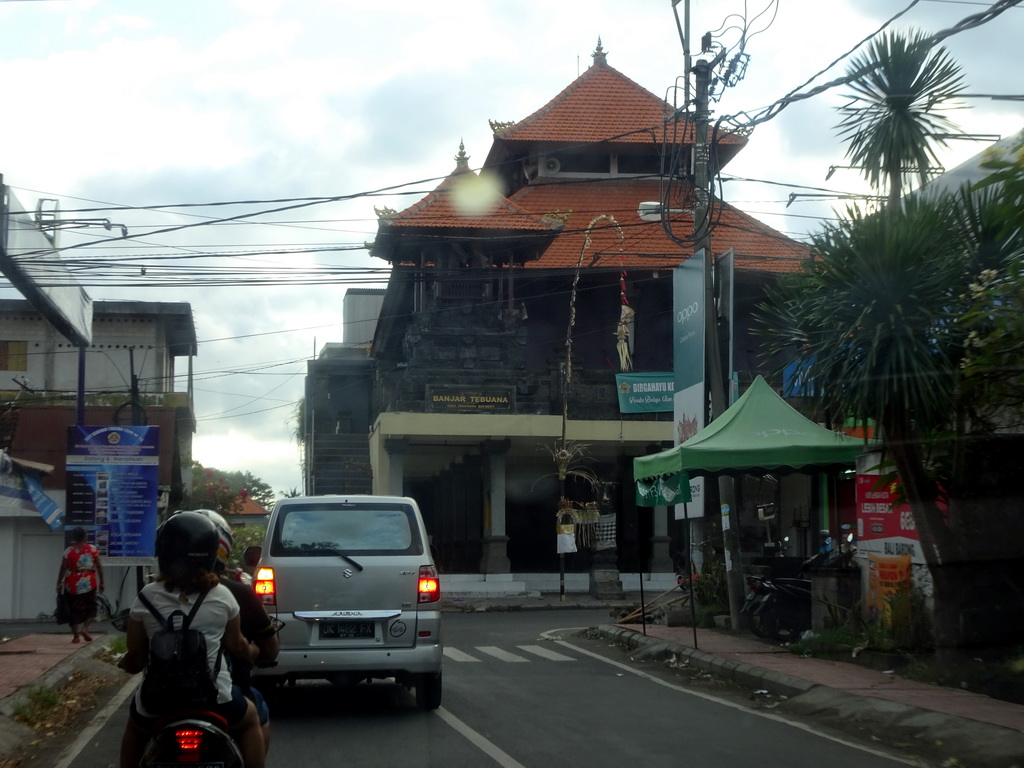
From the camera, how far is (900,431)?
10875mm

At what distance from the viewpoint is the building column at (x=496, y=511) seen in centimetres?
2817

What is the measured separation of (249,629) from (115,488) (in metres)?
17.0

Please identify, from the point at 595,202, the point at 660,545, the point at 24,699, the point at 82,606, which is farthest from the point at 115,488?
the point at 595,202

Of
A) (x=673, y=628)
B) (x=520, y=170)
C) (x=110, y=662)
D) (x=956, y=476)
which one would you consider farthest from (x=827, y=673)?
(x=520, y=170)

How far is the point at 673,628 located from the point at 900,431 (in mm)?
6950

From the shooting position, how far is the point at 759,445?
14.0 m

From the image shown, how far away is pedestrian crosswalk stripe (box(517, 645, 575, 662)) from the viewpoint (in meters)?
14.4

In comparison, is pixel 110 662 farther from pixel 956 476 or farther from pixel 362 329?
pixel 362 329

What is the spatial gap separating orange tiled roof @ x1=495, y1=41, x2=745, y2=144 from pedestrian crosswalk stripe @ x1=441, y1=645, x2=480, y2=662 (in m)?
18.5

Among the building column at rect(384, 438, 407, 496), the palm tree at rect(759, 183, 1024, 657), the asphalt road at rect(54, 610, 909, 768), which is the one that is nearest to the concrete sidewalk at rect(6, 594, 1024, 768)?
the asphalt road at rect(54, 610, 909, 768)

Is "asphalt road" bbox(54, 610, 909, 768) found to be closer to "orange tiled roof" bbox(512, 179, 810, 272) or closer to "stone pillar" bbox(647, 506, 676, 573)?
"stone pillar" bbox(647, 506, 676, 573)

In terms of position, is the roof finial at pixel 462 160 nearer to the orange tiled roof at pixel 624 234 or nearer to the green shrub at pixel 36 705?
the orange tiled roof at pixel 624 234

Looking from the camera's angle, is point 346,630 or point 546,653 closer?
point 346,630

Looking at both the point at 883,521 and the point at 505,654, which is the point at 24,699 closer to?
the point at 505,654
